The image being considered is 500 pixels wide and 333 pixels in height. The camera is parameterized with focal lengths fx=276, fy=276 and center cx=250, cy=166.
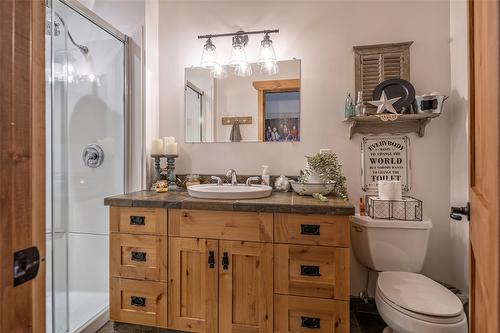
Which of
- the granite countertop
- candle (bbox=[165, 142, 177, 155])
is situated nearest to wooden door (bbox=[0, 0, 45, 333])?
the granite countertop

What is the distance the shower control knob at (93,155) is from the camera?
2.21 meters

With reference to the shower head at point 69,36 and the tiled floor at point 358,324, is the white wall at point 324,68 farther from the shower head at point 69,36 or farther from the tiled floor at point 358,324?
the shower head at point 69,36

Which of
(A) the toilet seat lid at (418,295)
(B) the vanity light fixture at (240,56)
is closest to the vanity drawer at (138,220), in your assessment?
(B) the vanity light fixture at (240,56)

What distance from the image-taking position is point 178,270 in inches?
63.3

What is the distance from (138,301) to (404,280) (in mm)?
1536

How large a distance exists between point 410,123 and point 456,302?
1.10 meters

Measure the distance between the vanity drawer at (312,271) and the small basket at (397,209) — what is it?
0.42m

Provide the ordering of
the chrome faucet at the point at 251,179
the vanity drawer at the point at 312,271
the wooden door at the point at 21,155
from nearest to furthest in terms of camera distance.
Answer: the wooden door at the point at 21,155, the vanity drawer at the point at 312,271, the chrome faucet at the point at 251,179

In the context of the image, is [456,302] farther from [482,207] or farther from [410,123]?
[410,123]

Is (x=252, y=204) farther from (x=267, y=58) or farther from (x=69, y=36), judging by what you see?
(x=69, y=36)

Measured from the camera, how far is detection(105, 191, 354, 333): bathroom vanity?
144 centimetres

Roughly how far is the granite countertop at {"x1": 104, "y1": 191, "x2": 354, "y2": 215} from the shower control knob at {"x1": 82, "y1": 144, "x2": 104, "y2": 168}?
27.5 inches

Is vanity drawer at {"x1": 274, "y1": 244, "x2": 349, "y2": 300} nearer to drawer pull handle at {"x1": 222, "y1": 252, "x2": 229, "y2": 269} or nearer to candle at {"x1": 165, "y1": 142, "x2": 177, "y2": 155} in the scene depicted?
drawer pull handle at {"x1": 222, "y1": 252, "x2": 229, "y2": 269}

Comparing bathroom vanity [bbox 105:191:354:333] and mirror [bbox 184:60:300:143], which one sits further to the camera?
mirror [bbox 184:60:300:143]
